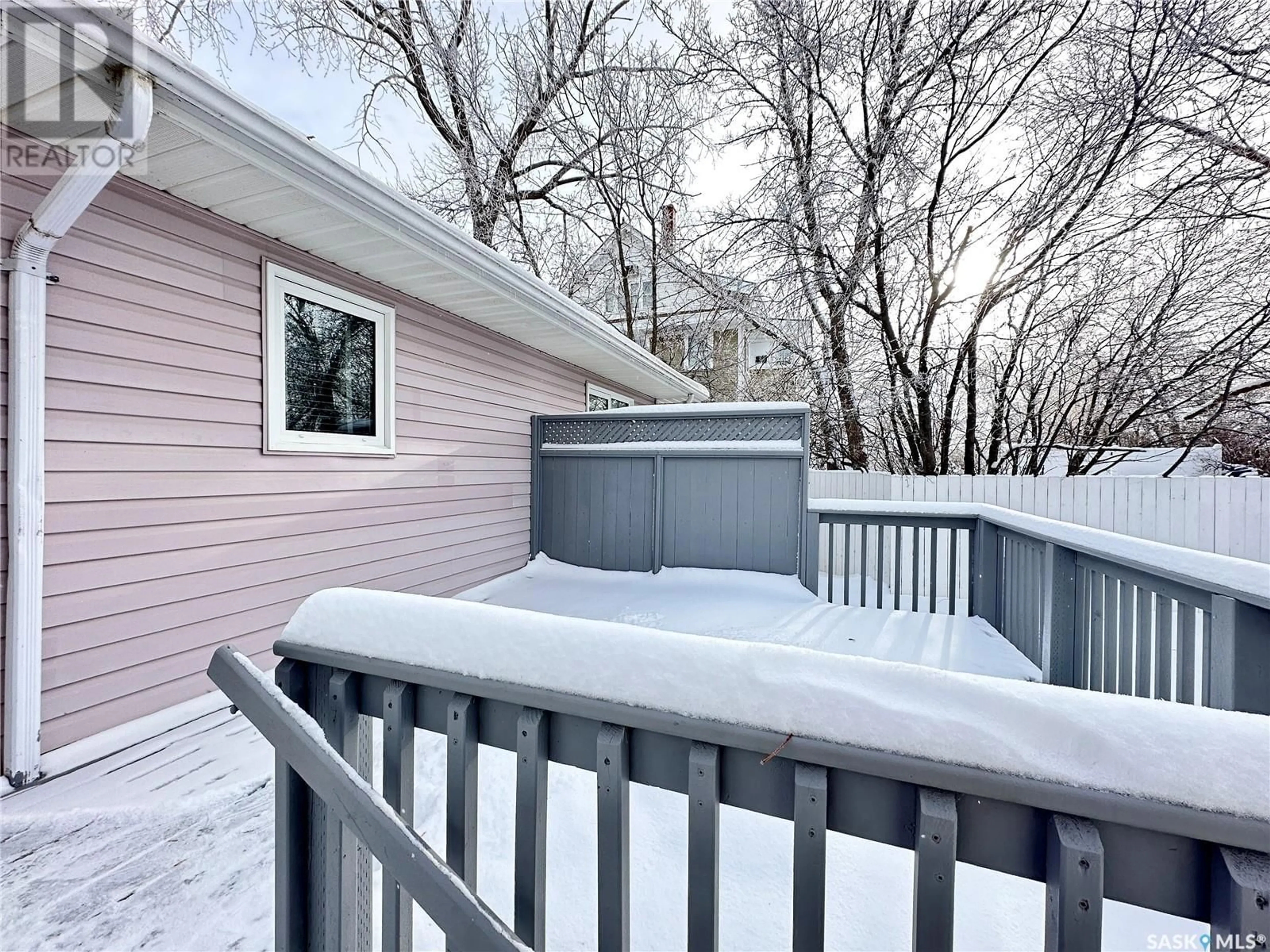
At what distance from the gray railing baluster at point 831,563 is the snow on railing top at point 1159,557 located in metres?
1.26

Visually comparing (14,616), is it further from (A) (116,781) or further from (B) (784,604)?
(B) (784,604)

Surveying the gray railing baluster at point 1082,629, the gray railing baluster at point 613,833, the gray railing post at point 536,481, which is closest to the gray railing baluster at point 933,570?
the gray railing baluster at point 1082,629

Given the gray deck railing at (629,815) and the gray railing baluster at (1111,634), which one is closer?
the gray deck railing at (629,815)

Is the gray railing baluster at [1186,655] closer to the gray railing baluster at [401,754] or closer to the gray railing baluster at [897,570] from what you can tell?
the gray railing baluster at [897,570]

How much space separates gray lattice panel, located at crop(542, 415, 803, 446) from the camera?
5012mm

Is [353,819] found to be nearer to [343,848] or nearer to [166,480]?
[343,848]

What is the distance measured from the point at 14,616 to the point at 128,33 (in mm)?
2130

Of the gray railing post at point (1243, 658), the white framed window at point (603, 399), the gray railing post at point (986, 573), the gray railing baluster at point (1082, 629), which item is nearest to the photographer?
the gray railing post at point (1243, 658)

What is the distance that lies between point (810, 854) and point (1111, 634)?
2.85m

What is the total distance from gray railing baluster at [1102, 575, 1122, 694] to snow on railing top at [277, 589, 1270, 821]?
2.61m
